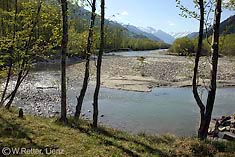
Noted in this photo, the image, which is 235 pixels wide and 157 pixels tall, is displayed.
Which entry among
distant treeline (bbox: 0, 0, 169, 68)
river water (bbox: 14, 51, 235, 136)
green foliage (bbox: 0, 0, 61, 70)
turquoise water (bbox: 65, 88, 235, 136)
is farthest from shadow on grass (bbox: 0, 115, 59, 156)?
river water (bbox: 14, 51, 235, 136)

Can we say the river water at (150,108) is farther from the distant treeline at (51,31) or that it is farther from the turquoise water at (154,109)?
the distant treeline at (51,31)

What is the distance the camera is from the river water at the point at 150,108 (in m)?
25.8

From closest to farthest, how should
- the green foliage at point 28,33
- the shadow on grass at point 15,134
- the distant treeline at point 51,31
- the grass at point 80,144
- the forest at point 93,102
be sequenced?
the shadow on grass at point 15,134 → the grass at point 80,144 → the forest at point 93,102 → the distant treeline at point 51,31 → the green foliage at point 28,33

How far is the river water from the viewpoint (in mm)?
25750

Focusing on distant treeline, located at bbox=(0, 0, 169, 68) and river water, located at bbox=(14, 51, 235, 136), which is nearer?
distant treeline, located at bbox=(0, 0, 169, 68)

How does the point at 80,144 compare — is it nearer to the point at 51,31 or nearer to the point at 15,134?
the point at 15,134

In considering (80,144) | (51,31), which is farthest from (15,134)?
(51,31)

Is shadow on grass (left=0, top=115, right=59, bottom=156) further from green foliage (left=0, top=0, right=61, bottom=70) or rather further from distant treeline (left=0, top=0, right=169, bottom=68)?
green foliage (left=0, top=0, right=61, bottom=70)

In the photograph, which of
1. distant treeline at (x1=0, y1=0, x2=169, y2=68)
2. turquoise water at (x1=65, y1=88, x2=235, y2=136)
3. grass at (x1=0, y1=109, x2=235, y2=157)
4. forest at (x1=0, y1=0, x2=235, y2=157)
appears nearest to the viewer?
grass at (x1=0, y1=109, x2=235, y2=157)

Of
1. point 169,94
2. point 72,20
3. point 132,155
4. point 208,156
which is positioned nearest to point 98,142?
point 132,155

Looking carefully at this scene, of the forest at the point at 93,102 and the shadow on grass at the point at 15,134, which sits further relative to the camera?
the forest at the point at 93,102

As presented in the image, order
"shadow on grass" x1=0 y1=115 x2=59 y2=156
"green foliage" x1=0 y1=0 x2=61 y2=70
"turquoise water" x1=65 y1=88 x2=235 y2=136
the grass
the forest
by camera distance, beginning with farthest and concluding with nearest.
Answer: "turquoise water" x1=65 y1=88 x2=235 y2=136, "green foliage" x1=0 y1=0 x2=61 y2=70, the forest, the grass, "shadow on grass" x1=0 y1=115 x2=59 y2=156

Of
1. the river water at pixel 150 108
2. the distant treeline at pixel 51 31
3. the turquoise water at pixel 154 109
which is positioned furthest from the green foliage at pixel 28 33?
the turquoise water at pixel 154 109

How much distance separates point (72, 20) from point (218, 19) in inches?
310
